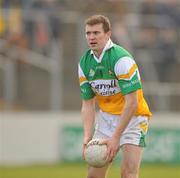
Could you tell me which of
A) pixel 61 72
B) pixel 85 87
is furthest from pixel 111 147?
pixel 61 72

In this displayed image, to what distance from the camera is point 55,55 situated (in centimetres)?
1877

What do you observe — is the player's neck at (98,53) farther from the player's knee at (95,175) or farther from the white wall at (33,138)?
the white wall at (33,138)

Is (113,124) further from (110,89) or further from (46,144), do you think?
(46,144)

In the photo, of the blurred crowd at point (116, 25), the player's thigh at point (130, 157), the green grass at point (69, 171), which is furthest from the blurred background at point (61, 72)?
the player's thigh at point (130, 157)

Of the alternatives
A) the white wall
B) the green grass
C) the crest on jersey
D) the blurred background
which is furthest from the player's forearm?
the white wall

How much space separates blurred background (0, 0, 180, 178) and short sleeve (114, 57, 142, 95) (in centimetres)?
861

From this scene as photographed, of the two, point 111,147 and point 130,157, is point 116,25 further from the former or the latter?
point 111,147

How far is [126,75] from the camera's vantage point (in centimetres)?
988

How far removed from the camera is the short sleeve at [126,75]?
987cm

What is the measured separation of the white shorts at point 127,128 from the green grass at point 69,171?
5500 millimetres

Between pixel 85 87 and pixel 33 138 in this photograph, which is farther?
pixel 33 138

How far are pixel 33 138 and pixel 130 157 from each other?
9.36 m

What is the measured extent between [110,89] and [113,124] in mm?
425

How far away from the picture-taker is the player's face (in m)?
9.77
